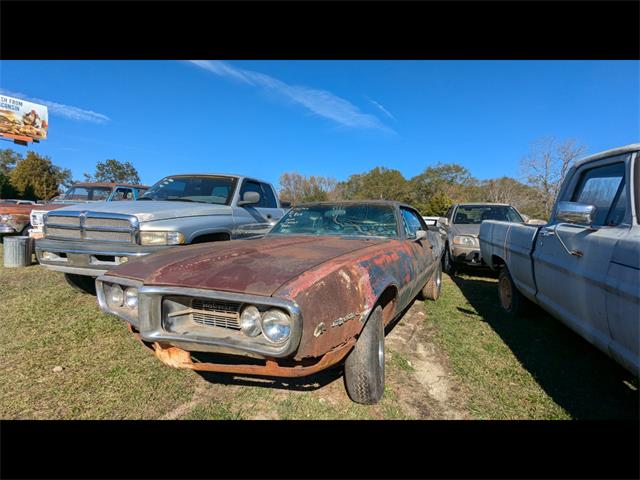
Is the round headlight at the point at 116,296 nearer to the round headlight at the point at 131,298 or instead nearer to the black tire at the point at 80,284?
the round headlight at the point at 131,298

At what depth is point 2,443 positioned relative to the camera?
1.88 meters

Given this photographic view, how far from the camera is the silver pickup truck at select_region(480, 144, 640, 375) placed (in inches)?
73.6

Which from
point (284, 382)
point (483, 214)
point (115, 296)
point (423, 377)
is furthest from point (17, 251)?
point (483, 214)

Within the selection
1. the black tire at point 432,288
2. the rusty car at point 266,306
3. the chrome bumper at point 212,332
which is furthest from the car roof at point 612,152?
the chrome bumper at point 212,332

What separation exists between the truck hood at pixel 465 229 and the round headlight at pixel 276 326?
5.96 m

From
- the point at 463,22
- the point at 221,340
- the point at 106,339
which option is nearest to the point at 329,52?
the point at 463,22

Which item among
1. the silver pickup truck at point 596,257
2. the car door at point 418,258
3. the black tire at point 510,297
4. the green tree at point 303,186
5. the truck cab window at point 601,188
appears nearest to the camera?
the silver pickup truck at point 596,257

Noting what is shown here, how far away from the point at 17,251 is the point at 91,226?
4591 mm

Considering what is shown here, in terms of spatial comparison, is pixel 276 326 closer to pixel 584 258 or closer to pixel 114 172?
pixel 584 258

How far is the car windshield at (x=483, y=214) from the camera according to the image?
745 centimetres

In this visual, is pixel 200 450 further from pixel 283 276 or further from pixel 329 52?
pixel 329 52

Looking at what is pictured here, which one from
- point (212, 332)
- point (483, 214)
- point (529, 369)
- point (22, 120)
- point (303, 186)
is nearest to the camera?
point (212, 332)

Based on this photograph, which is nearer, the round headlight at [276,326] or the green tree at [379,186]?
the round headlight at [276,326]

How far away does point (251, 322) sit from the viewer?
1.71m
